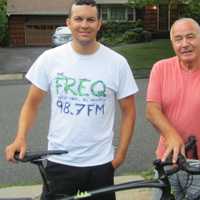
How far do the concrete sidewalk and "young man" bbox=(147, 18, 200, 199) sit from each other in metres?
2.26

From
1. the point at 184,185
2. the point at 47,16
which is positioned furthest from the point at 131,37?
the point at 184,185

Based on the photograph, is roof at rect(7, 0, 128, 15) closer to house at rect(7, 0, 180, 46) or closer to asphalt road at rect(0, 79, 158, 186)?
house at rect(7, 0, 180, 46)

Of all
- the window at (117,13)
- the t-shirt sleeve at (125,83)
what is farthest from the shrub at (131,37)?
the t-shirt sleeve at (125,83)

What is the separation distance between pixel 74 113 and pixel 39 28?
1513 inches

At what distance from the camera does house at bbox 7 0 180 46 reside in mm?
39469

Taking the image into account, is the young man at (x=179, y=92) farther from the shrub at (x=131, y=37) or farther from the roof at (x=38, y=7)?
the roof at (x=38, y=7)

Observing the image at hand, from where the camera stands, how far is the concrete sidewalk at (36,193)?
5.58 m

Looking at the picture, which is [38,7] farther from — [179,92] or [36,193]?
[179,92]

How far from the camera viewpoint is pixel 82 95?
10.9ft

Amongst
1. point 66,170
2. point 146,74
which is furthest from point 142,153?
point 146,74

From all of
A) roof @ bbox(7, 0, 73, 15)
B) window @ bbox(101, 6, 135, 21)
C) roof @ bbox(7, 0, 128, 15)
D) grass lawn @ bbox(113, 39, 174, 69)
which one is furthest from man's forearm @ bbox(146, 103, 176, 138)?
window @ bbox(101, 6, 135, 21)

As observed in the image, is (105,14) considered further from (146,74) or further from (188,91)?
(188,91)

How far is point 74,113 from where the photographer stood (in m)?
3.33

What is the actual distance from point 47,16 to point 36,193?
3569 centimetres
